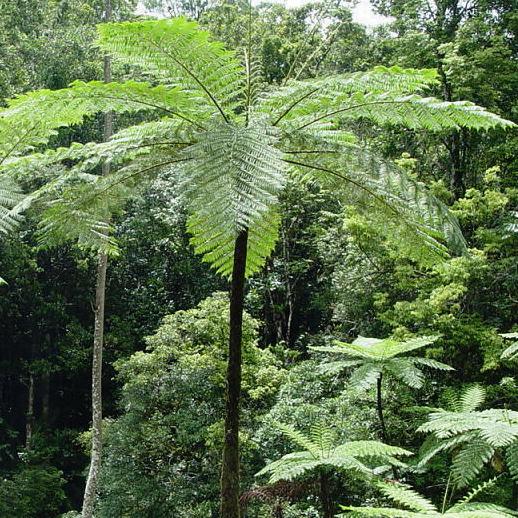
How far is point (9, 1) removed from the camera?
12.5 meters

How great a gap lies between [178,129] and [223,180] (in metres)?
0.67

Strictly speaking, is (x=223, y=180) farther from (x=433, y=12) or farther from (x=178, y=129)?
(x=433, y=12)

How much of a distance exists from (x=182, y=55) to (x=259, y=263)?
3.77 ft

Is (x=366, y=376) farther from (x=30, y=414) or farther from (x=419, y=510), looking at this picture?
(x=30, y=414)

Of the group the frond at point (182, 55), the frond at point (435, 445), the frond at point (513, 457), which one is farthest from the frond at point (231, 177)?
the frond at point (513, 457)

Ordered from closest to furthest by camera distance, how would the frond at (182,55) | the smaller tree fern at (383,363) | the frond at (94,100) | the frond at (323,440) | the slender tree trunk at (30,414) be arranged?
the frond at (182,55)
the frond at (94,100)
the frond at (323,440)
the smaller tree fern at (383,363)
the slender tree trunk at (30,414)

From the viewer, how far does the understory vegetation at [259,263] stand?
102 inches

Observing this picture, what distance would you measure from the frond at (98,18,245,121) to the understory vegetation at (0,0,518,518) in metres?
0.01

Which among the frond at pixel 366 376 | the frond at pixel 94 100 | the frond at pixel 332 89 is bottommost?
the frond at pixel 366 376

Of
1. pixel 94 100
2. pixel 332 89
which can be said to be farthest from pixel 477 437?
pixel 94 100

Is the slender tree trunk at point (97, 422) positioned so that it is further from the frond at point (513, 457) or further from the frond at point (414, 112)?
the frond at point (513, 457)

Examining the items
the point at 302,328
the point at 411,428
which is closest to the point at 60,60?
the point at 302,328

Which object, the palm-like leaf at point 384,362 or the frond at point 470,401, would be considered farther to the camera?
the palm-like leaf at point 384,362

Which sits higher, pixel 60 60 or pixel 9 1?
pixel 9 1
